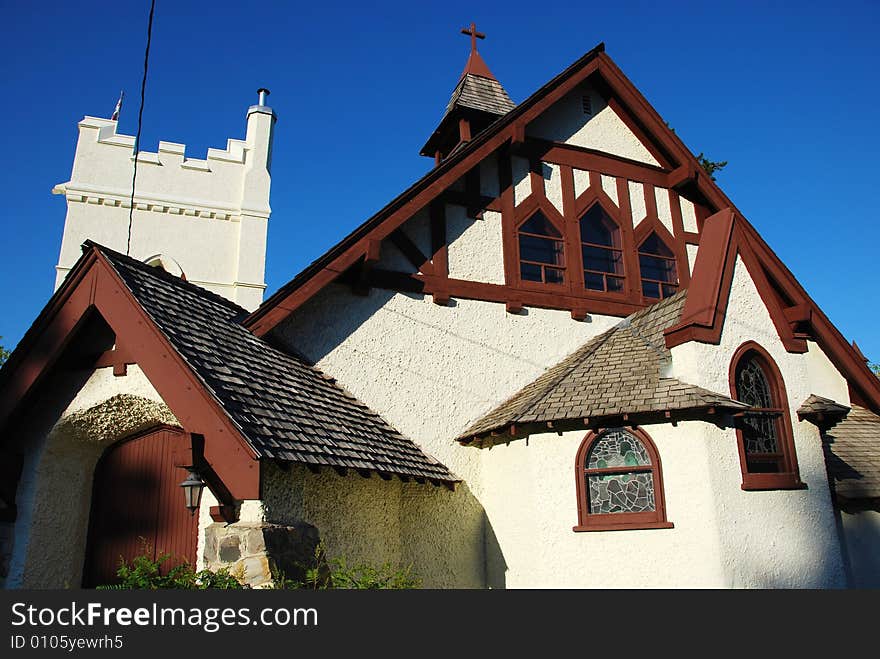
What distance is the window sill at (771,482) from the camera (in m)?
9.07

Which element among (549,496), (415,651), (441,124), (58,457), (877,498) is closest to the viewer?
(415,651)

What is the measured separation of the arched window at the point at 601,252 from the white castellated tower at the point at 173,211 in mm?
11516

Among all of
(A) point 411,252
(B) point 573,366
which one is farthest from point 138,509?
(B) point 573,366

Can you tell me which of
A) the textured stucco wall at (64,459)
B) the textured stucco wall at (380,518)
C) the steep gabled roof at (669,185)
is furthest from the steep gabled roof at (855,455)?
the textured stucco wall at (64,459)

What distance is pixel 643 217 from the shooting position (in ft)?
42.7

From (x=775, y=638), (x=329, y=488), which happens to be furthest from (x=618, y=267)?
(x=775, y=638)

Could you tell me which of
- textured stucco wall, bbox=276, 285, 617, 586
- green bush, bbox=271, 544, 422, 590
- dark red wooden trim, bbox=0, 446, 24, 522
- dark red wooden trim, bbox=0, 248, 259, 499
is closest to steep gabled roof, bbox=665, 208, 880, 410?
textured stucco wall, bbox=276, 285, 617, 586

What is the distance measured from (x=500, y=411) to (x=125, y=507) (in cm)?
528

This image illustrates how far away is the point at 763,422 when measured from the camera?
32.8ft

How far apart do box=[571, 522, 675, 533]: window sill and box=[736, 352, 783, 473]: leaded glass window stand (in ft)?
5.34

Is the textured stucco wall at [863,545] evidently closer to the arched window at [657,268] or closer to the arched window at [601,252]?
the arched window at [657,268]

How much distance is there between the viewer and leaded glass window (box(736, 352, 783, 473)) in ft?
31.6

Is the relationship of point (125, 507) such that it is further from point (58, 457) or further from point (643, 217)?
point (643, 217)

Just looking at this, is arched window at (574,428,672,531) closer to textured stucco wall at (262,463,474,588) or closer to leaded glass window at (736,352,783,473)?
leaded glass window at (736,352,783,473)
